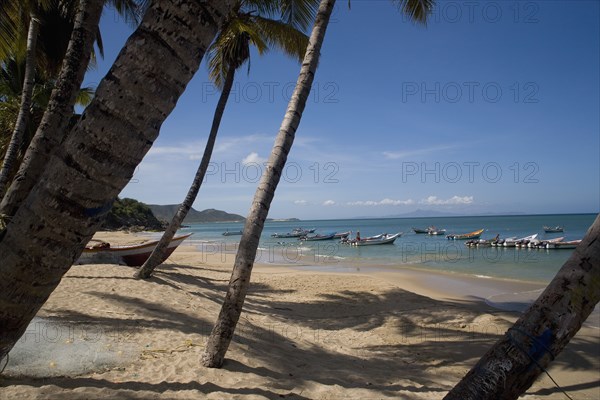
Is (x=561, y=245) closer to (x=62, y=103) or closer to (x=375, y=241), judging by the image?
(x=375, y=241)

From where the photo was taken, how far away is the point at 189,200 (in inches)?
407

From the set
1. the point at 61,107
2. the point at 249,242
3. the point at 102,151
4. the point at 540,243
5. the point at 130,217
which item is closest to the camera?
the point at 102,151

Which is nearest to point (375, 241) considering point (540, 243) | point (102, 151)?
point (540, 243)

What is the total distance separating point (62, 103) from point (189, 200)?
5811 millimetres

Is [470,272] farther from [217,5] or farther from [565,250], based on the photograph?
[217,5]

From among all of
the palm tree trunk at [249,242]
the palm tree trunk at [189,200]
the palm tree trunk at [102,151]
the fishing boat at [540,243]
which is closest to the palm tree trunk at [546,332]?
the palm tree trunk at [102,151]

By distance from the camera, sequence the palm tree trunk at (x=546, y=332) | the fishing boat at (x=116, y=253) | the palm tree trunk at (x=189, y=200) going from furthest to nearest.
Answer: the fishing boat at (x=116, y=253) < the palm tree trunk at (x=189, y=200) < the palm tree trunk at (x=546, y=332)

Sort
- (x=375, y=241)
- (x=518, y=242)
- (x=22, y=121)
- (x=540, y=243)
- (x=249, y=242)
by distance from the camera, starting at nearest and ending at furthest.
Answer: (x=249, y=242) → (x=22, y=121) → (x=540, y=243) → (x=518, y=242) → (x=375, y=241)

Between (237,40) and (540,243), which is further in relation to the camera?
(540,243)

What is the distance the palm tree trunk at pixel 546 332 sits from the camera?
68.0 inches

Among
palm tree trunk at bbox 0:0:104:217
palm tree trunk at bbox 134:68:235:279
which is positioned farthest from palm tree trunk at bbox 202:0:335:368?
palm tree trunk at bbox 134:68:235:279

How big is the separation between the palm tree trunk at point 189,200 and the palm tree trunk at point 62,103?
5451 mm

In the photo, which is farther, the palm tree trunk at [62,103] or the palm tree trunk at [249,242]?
the palm tree trunk at [249,242]

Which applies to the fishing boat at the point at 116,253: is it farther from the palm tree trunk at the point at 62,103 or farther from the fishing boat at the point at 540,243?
the fishing boat at the point at 540,243
